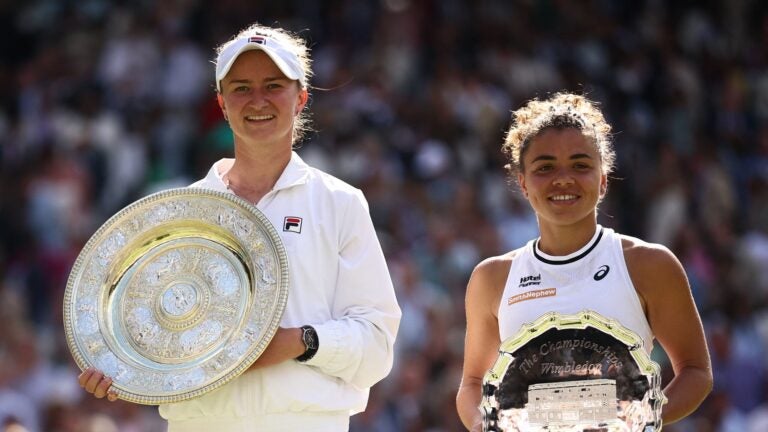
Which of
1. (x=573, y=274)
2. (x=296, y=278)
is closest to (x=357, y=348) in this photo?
(x=296, y=278)

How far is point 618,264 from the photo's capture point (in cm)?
420

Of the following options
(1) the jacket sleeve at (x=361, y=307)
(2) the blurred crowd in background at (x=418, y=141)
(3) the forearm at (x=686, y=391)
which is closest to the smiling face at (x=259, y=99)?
(1) the jacket sleeve at (x=361, y=307)

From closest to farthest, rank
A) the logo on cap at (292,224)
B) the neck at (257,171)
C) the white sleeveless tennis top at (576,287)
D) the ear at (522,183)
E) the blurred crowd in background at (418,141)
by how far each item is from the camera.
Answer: the white sleeveless tennis top at (576,287)
the ear at (522,183)
the logo on cap at (292,224)
the neck at (257,171)
the blurred crowd in background at (418,141)

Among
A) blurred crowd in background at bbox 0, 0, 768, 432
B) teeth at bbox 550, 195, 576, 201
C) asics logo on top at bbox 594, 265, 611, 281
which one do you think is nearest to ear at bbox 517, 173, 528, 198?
teeth at bbox 550, 195, 576, 201

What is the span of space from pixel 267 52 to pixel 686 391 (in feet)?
5.05

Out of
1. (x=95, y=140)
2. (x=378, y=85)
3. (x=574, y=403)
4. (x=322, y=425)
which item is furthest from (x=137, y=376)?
(x=378, y=85)

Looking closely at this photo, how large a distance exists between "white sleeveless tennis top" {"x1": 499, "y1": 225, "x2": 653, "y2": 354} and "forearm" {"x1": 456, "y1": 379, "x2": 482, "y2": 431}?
184 millimetres

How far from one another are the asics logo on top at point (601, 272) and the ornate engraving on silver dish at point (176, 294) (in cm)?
86

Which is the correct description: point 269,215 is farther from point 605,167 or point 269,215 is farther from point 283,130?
point 605,167

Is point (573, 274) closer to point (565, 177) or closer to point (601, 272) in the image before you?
point (601, 272)

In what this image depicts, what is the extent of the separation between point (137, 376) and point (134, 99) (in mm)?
7270

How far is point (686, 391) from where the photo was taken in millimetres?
4055

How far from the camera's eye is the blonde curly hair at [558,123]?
430 cm

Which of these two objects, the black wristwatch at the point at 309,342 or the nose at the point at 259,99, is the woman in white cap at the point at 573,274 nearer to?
the black wristwatch at the point at 309,342
